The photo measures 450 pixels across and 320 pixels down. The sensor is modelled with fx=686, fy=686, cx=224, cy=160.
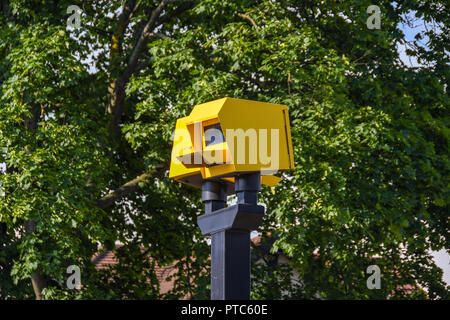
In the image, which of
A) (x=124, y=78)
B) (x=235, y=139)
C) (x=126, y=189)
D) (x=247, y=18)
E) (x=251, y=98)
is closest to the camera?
(x=235, y=139)

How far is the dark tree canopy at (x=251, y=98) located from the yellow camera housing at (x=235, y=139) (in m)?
5.84

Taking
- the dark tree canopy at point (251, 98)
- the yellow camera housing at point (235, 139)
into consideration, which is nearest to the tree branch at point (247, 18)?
the dark tree canopy at point (251, 98)

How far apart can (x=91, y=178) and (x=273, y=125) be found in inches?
303

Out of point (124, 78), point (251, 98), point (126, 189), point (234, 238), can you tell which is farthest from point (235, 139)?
point (124, 78)

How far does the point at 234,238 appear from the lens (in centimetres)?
316

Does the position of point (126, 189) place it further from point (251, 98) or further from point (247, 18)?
point (247, 18)

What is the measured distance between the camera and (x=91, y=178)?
34.5ft

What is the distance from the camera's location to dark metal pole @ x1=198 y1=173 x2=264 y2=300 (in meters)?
3.06

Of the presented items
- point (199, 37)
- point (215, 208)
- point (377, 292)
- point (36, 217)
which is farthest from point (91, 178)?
point (215, 208)

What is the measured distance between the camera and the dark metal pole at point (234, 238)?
10.0 feet

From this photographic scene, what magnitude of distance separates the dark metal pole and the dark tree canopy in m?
5.82

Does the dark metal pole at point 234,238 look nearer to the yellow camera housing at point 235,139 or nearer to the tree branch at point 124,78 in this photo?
the yellow camera housing at point 235,139

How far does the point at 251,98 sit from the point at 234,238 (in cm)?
736
